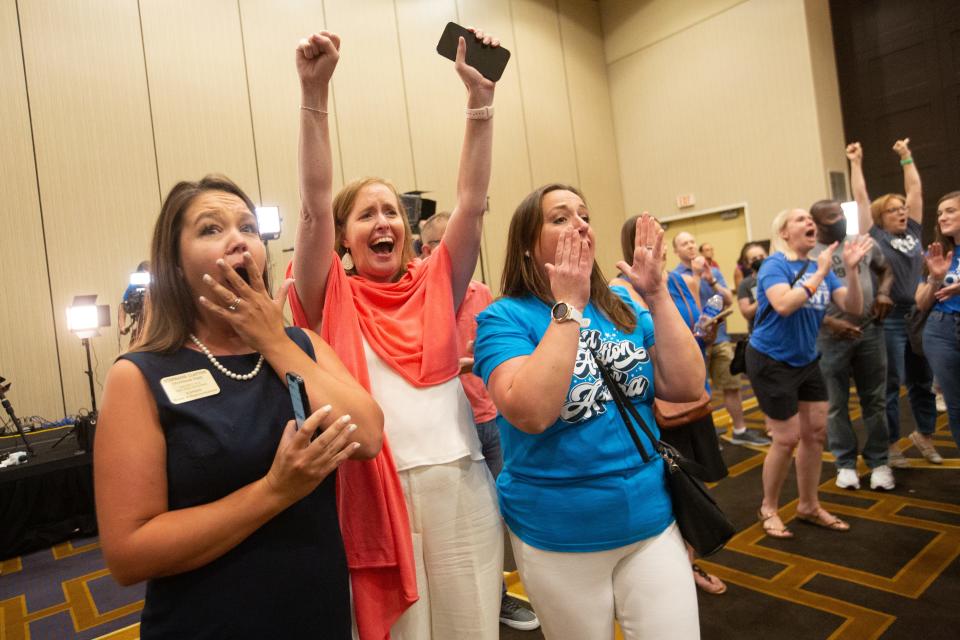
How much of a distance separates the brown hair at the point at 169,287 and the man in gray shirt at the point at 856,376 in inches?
122

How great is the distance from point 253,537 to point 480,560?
524 millimetres

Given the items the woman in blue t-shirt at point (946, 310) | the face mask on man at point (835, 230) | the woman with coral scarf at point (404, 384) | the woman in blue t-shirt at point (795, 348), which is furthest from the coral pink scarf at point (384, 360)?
the woman in blue t-shirt at point (946, 310)

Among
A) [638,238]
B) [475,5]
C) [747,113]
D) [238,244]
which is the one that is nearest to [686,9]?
[747,113]

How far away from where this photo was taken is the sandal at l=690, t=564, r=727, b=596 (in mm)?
2475

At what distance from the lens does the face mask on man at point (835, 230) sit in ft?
9.90

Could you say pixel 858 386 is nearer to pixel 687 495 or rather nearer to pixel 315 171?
pixel 687 495

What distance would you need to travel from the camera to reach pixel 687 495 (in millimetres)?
1277

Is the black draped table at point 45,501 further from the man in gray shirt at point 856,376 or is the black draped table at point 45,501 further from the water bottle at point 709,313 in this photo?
the man in gray shirt at point 856,376

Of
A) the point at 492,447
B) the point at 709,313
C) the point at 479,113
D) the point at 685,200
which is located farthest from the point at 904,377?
the point at 685,200

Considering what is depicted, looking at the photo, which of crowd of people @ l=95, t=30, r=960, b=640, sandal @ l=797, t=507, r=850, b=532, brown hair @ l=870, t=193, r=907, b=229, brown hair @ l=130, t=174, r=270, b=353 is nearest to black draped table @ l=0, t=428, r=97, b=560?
crowd of people @ l=95, t=30, r=960, b=640

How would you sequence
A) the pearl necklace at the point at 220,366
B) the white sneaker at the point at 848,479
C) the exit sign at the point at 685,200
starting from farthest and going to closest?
the exit sign at the point at 685,200
the white sneaker at the point at 848,479
the pearl necklace at the point at 220,366

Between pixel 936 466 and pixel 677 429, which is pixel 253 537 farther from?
pixel 936 466

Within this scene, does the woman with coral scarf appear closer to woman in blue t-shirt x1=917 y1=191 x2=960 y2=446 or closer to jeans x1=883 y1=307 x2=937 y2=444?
woman in blue t-shirt x1=917 y1=191 x2=960 y2=446

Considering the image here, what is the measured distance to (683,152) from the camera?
30.3 ft
